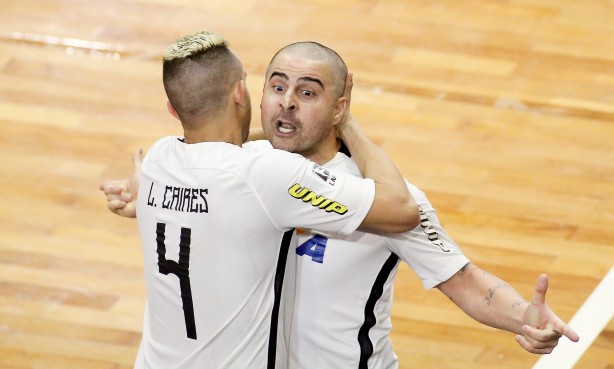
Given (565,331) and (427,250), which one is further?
(427,250)

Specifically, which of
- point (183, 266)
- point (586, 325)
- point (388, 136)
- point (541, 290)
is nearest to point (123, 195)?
point (183, 266)

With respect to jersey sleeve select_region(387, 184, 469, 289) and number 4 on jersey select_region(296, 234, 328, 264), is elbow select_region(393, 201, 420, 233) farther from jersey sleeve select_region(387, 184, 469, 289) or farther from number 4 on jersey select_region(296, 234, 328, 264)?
number 4 on jersey select_region(296, 234, 328, 264)

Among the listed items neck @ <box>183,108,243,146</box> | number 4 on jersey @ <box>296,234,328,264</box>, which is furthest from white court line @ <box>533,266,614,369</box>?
neck @ <box>183,108,243,146</box>

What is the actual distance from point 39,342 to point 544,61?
355 centimetres

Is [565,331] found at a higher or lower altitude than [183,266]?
higher

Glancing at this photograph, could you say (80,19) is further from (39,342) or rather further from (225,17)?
(39,342)

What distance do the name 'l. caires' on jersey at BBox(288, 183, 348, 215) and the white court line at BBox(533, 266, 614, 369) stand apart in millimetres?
2010

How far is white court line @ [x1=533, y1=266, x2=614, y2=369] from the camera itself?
16.9 feet

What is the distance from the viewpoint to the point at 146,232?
3.58 m

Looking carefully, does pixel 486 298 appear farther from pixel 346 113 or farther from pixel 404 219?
pixel 346 113

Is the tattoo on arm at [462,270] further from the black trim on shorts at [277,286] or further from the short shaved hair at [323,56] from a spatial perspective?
the short shaved hair at [323,56]

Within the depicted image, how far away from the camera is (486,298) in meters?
3.72

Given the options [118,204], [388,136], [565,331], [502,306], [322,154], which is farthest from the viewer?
[388,136]

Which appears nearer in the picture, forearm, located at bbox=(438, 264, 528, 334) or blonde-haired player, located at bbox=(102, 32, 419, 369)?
blonde-haired player, located at bbox=(102, 32, 419, 369)
